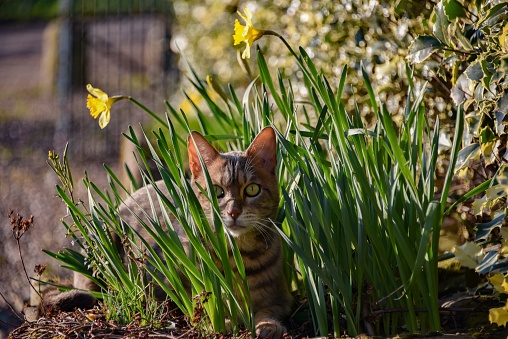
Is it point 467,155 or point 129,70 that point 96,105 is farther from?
point 129,70

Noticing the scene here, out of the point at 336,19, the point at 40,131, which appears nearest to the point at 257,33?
the point at 336,19

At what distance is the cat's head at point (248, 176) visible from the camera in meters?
2.55

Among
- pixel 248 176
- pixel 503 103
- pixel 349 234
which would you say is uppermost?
pixel 503 103

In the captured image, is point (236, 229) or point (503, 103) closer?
point (503, 103)

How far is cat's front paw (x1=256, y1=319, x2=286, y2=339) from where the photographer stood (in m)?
2.32

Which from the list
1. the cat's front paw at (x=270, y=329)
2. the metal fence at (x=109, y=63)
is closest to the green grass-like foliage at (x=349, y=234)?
the cat's front paw at (x=270, y=329)

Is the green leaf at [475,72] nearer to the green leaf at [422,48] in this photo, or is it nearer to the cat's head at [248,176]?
the green leaf at [422,48]

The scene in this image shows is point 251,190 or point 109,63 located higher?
point 109,63

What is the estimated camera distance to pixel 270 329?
2.34 m

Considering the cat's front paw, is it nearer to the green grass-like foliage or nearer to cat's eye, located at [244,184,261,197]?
the green grass-like foliage

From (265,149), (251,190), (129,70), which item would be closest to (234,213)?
(251,190)

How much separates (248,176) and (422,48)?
2.48 ft

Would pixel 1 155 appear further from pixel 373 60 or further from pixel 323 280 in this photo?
pixel 323 280

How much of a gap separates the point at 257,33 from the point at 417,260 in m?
0.98
